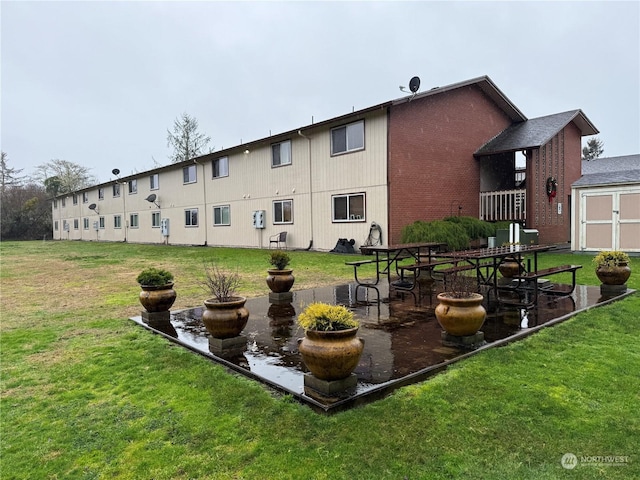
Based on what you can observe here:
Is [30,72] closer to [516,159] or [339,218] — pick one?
[339,218]

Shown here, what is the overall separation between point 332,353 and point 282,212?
52.9 ft

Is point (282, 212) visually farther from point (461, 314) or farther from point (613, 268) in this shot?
point (461, 314)

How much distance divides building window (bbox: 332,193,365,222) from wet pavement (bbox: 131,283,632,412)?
787 centimetres

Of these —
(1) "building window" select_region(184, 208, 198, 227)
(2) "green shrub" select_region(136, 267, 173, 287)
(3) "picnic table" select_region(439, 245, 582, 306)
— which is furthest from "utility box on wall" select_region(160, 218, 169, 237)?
(3) "picnic table" select_region(439, 245, 582, 306)

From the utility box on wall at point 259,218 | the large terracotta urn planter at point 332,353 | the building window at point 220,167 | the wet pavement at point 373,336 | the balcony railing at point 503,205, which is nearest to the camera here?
the large terracotta urn planter at point 332,353

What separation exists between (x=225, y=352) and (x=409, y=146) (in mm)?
12088

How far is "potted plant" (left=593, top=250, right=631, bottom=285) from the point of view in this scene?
685 cm

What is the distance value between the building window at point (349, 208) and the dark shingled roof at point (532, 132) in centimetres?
562

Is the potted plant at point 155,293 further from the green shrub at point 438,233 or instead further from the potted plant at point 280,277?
the green shrub at point 438,233

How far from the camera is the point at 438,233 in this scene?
1344 centimetres

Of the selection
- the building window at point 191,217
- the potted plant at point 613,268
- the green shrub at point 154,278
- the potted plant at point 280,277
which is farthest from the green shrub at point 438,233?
the building window at point 191,217

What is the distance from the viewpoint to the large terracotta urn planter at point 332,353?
320 centimetres

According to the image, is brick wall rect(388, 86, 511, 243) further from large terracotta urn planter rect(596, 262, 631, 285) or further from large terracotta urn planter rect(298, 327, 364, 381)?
large terracotta urn planter rect(298, 327, 364, 381)

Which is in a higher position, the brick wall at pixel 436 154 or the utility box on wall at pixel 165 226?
the brick wall at pixel 436 154
